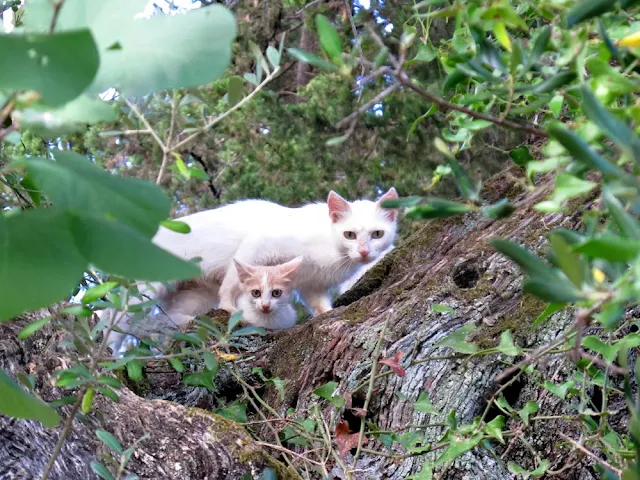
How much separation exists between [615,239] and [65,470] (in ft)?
4.98

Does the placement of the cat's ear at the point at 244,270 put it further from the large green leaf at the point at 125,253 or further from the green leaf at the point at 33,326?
the large green leaf at the point at 125,253

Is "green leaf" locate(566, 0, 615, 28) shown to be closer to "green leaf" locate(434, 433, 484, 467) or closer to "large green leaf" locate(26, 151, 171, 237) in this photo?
"large green leaf" locate(26, 151, 171, 237)

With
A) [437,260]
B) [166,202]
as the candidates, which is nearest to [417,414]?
[437,260]

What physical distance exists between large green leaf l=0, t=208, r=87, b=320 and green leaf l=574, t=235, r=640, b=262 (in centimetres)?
31

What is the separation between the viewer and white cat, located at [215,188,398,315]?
13.0ft

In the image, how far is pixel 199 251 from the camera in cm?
395

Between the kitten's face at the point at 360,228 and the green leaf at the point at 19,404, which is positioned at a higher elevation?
the green leaf at the point at 19,404

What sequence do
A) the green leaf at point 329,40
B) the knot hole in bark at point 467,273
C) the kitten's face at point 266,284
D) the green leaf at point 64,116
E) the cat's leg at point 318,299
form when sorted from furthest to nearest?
the cat's leg at point 318,299 → the kitten's face at point 266,284 → the knot hole in bark at point 467,273 → the green leaf at point 329,40 → the green leaf at point 64,116

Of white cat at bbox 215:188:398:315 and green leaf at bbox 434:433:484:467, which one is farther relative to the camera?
white cat at bbox 215:188:398:315

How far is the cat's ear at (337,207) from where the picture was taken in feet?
13.0

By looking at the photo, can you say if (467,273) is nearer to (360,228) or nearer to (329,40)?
(360,228)

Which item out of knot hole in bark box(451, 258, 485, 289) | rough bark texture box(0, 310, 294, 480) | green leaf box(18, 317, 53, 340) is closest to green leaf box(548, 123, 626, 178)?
green leaf box(18, 317, 53, 340)

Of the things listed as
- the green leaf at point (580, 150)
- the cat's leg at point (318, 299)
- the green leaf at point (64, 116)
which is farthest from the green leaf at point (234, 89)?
the cat's leg at point (318, 299)

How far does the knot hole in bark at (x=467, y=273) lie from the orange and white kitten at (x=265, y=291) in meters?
1.29
